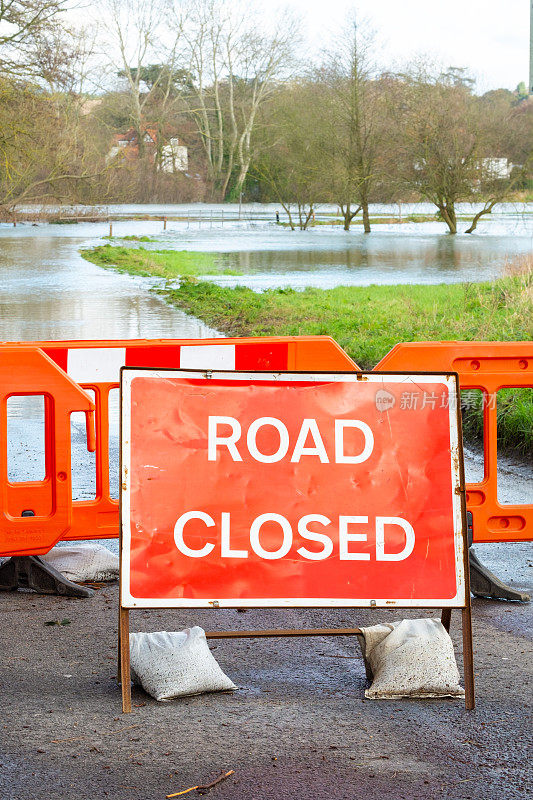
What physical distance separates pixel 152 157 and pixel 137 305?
55.4 m

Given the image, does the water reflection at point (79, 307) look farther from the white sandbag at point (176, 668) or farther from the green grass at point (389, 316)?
the white sandbag at point (176, 668)

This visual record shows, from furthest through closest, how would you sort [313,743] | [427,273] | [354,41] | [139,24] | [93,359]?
[139,24] < [354,41] < [427,273] < [93,359] < [313,743]

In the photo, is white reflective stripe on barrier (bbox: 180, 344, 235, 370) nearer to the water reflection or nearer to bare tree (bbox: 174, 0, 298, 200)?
the water reflection

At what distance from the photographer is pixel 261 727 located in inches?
136

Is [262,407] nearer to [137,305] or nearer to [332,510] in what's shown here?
[332,510]

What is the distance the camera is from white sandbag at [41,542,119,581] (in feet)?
17.4

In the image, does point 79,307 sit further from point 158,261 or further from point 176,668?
point 176,668

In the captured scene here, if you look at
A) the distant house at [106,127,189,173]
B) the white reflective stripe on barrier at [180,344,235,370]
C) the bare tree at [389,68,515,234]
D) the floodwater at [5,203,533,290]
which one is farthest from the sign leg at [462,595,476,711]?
the distant house at [106,127,189,173]

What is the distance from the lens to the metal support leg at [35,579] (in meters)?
5.06

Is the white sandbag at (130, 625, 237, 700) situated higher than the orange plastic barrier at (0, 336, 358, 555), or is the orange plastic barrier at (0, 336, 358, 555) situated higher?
A: the orange plastic barrier at (0, 336, 358, 555)

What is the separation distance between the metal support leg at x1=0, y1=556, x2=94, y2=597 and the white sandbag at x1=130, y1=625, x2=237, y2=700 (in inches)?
45.6

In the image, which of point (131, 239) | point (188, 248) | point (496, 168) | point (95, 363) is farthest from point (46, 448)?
point (496, 168)

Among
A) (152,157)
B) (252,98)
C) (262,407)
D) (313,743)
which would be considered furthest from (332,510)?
(252,98)

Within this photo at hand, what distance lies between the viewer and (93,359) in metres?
5.26
